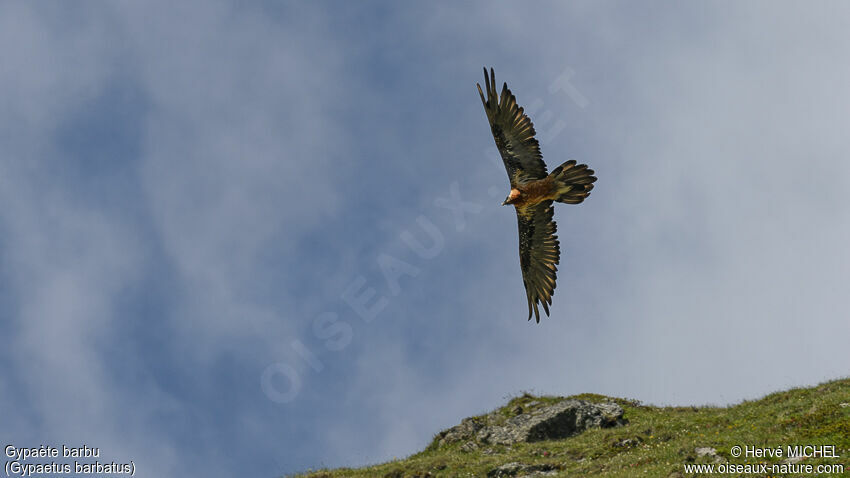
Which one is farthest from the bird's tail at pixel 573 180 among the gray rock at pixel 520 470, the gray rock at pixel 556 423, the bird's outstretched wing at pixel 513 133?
the gray rock at pixel 556 423

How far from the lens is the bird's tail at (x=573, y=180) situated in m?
16.8

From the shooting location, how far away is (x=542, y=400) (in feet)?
124

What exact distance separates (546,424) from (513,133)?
1853 centimetres

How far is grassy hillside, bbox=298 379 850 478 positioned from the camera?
68.3 feet

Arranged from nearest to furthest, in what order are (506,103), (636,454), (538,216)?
(506,103), (538,216), (636,454)

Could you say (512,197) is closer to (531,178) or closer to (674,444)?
(531,178)

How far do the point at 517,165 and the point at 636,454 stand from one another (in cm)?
1210

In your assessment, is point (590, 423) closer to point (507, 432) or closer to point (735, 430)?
point (507, 432)

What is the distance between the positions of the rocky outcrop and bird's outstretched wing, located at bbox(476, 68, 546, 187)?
17354 mm

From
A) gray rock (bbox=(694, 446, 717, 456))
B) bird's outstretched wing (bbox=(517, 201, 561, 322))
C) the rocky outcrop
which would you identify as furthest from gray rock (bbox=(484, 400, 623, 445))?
bird's outstretched wing (bbox=(517, 201, 561, 322))

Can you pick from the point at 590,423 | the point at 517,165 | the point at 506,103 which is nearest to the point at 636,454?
the point at 590,423

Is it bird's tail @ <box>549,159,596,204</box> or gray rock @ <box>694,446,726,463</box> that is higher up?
bird's tail @ <box>549,159,596,204</box>
